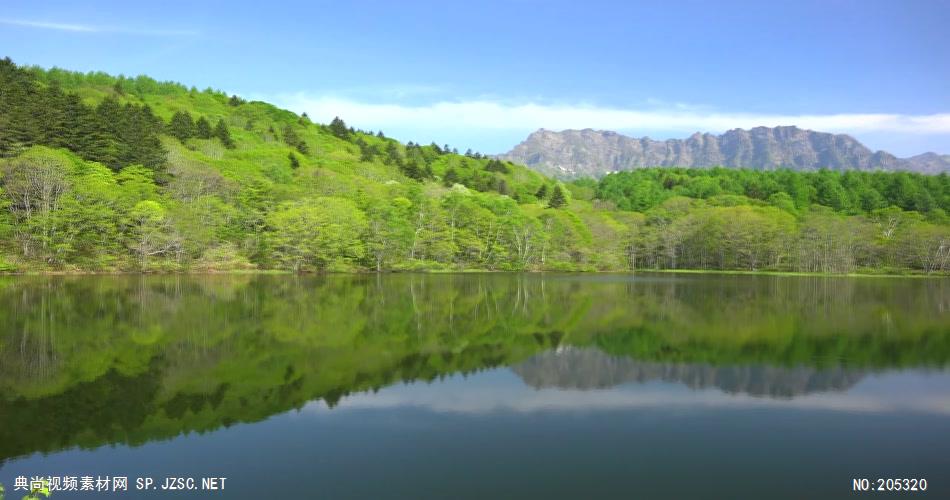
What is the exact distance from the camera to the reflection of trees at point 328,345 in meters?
13.3

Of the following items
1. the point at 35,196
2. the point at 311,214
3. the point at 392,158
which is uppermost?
the point at 392,158

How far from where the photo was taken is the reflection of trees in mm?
13289

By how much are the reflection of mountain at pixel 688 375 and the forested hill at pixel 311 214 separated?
4831cm

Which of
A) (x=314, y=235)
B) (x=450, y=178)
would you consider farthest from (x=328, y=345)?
(x=450, y=178)

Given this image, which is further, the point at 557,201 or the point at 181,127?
the point at 557,201

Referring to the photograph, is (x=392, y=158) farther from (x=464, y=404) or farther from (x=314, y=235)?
(x=464, y=404)

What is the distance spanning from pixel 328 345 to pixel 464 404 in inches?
315

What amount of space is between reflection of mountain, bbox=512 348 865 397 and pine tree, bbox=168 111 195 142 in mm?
92687

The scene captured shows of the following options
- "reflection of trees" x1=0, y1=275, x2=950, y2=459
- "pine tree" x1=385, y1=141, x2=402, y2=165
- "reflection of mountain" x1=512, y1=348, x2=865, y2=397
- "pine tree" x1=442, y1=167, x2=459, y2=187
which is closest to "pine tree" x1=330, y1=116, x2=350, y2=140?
"pine tree" x1=385, y1=141, x2=402, y2=165

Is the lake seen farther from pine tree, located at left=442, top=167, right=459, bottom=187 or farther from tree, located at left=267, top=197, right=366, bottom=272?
pine tree, located at left=442, top=167, right=459, bottom=187

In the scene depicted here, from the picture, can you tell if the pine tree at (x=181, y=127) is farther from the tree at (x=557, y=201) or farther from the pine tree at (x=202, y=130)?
the tree at (x=557, y=201)

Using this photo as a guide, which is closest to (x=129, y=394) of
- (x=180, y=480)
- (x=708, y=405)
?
(x=180, y=480)

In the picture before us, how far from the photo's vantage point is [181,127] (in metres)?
97.9

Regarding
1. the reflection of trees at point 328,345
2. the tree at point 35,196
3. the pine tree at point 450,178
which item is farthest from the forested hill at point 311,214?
the reflection of trees at point 328,345
